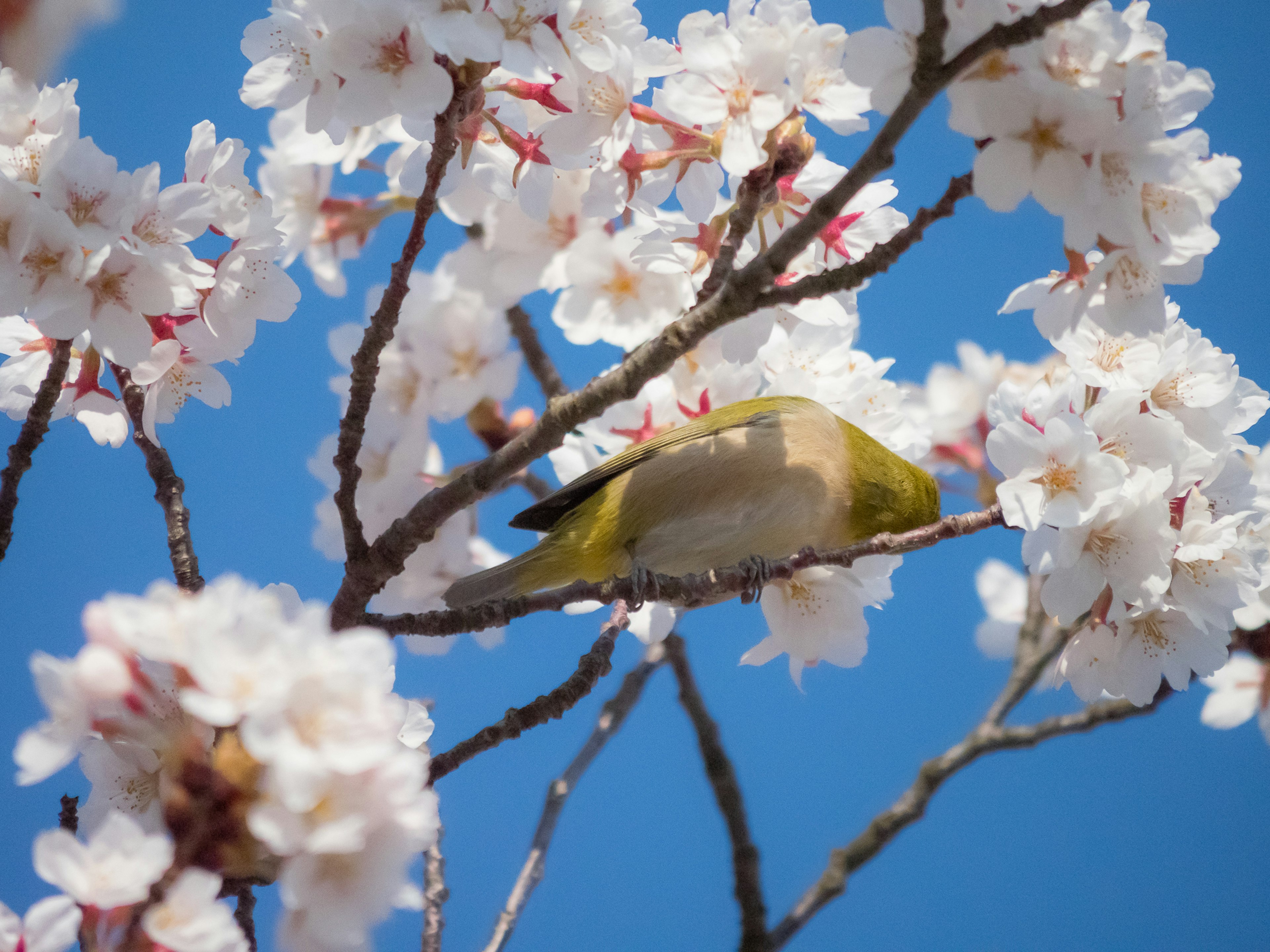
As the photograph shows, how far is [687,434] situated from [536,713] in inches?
32.3

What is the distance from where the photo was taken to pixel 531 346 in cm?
271

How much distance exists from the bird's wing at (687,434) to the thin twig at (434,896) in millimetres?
794

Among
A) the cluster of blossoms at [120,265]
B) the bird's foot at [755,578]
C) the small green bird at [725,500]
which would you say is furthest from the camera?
the small green bird at [725,500]

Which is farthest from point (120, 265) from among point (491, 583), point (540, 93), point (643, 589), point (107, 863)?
point (491, 583)

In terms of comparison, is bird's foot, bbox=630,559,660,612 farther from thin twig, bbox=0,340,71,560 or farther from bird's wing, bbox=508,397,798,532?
thin twig, bbox=0,340,71,560

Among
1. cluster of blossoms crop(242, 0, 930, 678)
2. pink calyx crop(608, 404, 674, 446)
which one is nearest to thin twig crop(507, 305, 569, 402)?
cluster of blossoms crop(242, 0, 930, 678)

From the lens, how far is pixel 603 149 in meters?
1.48

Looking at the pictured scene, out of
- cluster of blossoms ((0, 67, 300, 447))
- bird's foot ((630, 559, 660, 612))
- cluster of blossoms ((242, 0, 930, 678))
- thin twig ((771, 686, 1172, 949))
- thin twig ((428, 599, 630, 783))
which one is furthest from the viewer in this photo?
thin twig ((771, 686, 1172, 949))

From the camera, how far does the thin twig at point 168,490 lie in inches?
62.7

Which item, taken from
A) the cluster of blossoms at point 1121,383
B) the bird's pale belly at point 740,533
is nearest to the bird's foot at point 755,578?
the bird's pale belly at point 740,533

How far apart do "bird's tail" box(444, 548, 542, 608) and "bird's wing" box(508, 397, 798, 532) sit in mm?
183

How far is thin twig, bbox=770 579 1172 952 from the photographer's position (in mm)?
2576

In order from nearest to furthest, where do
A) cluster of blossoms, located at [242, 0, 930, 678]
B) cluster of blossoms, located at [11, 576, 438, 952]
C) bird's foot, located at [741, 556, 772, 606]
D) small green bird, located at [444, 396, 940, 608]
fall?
cluster of blossoms, located at [11, 576, 438, 952] < cluster of blossoms, located at [242, 0, 930, 678] < bird's foot, located at [741, 556, 772, 606] < small green bird, located at [444, 396, 940, 608]

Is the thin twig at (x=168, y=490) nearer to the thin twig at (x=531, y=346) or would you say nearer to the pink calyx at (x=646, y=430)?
the pink calyx at (x=646, y=430)
